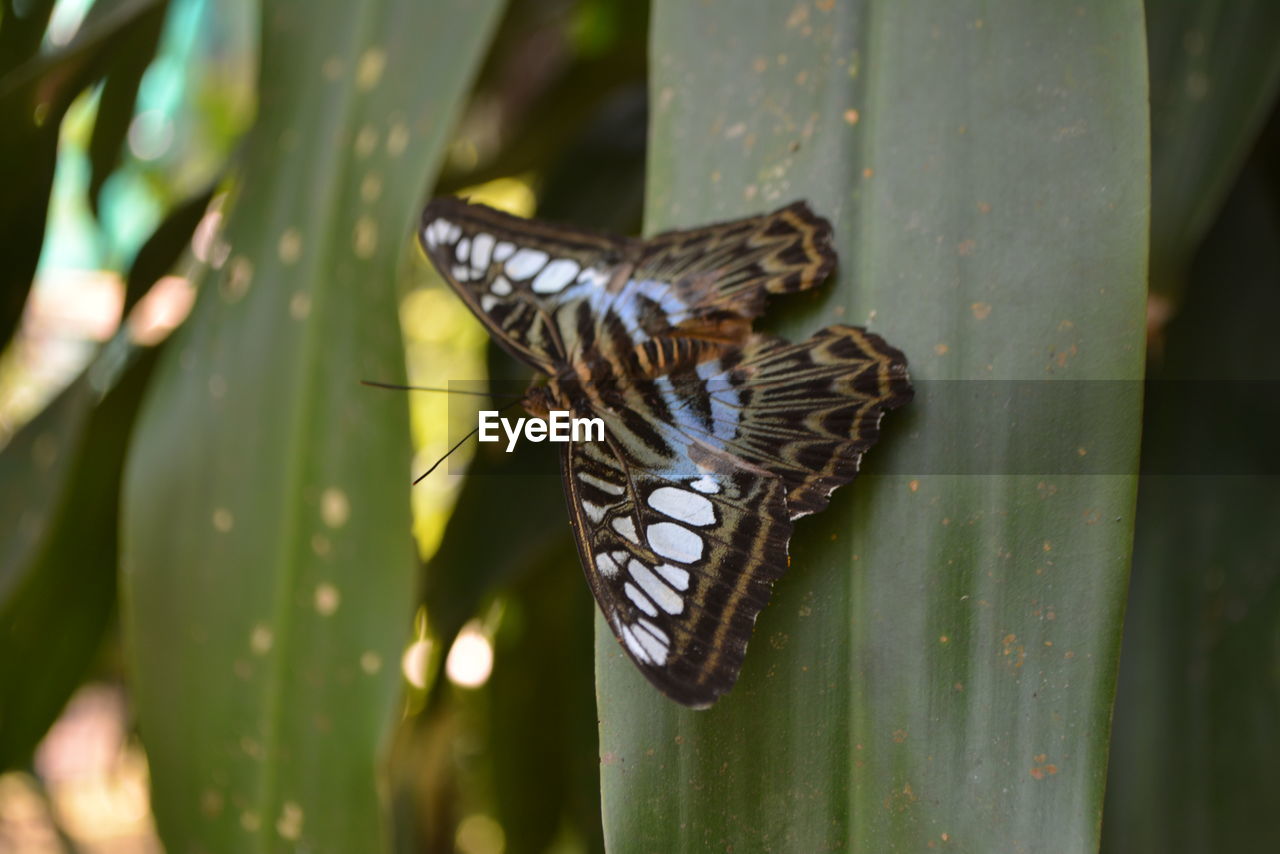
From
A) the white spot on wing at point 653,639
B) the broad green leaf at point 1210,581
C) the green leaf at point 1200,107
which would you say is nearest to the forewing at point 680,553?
the white spot on wing at point 653,639

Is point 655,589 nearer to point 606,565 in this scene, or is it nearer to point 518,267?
point 606,565

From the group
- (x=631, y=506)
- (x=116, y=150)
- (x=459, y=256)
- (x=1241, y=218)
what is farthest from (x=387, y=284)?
(x=1241, y=218)

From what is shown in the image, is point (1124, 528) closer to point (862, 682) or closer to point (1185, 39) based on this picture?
point (862, 682)

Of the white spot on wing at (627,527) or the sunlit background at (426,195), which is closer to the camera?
the white spot on wing at (627,527)

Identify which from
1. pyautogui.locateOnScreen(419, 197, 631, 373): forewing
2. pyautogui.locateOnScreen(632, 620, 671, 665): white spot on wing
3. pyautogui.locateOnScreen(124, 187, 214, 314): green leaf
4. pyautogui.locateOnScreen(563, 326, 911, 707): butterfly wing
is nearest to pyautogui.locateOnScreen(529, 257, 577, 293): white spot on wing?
pyautogui.locateOnScreen(419, 197, 631, 373): forewing

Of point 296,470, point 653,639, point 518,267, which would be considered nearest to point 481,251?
point 518,267

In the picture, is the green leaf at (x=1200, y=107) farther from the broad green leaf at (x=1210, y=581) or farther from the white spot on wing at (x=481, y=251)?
the white spot on wing at (x=481, y=251)
